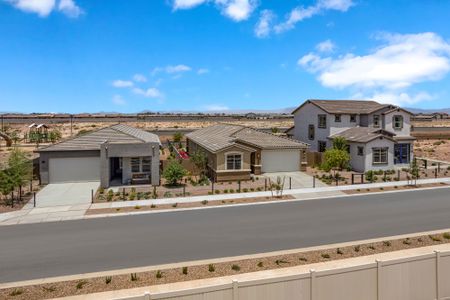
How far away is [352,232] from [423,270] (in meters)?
7.90

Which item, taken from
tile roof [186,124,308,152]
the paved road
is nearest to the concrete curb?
the paved road

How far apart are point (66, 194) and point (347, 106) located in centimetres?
3392

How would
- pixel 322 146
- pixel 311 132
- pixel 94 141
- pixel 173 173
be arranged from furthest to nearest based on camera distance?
pixel 311 132
pixel 322 146
pixel 94 141
pixel 173 173

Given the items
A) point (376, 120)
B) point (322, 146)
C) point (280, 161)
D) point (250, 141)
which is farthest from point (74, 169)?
point (376, 120)

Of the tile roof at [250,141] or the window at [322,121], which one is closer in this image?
the tile roof at [250,141]

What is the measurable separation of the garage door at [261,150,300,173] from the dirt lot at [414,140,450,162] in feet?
74.3

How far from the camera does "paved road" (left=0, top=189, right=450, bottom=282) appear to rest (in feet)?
45.7

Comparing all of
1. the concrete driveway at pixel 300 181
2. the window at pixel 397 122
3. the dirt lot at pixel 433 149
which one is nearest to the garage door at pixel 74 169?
the concrete driveway at pixel 300 181

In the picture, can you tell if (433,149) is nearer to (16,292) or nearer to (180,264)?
(180,264)

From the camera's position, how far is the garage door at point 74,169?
31.2 metres

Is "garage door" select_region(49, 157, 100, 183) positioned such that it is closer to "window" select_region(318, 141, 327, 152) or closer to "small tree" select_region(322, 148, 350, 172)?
"small tree" select_region(322, 148, 350, 172)

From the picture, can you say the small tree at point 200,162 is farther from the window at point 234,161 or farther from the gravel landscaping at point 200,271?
the gravel landscaping at point 200,271

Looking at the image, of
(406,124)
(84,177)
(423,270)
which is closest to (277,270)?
(423,270)

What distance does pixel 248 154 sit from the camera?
33094 mm
